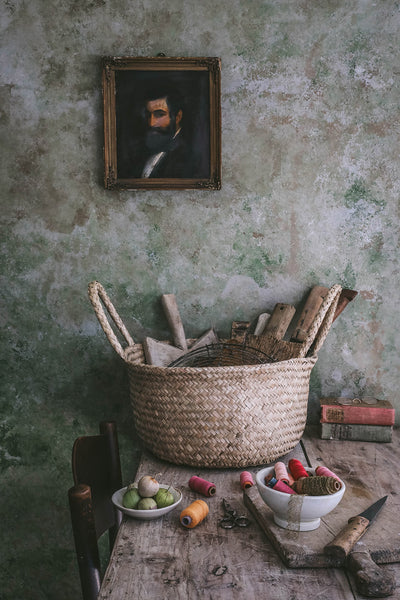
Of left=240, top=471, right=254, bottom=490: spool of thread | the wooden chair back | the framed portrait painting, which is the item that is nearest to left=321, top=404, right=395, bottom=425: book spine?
left=240, top=471, right=254, bottom=490: spool of thread

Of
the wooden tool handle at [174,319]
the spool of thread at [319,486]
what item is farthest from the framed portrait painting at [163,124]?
the spool of thread at [319,486]

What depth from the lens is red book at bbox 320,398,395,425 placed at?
4.82 feet

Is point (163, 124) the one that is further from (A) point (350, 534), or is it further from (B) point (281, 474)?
(A) point (350, 534)

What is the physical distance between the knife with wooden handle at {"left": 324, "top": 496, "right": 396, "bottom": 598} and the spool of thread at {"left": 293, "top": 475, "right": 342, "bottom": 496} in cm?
8

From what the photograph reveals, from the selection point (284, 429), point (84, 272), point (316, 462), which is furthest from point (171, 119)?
point (316, 462)

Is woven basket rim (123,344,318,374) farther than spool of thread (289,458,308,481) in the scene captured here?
Yes

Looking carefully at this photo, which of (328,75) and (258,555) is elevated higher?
(328,75)

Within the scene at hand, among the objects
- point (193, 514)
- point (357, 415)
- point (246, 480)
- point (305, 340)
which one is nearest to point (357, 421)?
point (357, 415)

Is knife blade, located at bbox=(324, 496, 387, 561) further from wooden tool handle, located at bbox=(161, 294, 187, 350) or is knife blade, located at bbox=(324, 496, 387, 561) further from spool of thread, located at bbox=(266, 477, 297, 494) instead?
wooden tool handle, located at bbox=(161, 294, 187, 350)

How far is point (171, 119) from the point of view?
163 centimetres

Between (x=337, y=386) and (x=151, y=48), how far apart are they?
132cm

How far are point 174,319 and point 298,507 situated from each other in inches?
32.3

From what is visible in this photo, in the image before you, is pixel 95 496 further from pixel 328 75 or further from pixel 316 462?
pixel 328 75

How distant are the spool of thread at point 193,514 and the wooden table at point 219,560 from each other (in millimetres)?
15
